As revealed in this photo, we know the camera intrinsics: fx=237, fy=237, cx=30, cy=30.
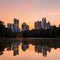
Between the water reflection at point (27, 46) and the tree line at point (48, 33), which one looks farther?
the tree line at point (48, 33)

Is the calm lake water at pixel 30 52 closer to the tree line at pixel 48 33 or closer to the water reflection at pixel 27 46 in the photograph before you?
the water reflection at pixel 27 46

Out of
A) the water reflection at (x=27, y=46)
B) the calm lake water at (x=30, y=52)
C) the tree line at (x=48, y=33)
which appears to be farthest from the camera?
the tree line at (x=48, y=33)

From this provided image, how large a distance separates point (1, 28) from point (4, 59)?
77940 millimetres

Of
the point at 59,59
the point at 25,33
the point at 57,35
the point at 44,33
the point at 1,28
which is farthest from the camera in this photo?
the point at 25,33

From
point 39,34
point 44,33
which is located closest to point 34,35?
point 39,34

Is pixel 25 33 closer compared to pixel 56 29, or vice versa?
pixel 56 29

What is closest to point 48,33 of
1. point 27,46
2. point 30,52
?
point 27,46

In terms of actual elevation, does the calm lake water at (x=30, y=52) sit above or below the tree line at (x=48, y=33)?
below

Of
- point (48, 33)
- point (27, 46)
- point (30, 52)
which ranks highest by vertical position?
point (48, 33)

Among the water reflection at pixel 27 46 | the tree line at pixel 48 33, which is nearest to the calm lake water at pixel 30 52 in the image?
the water reflection at pixel 27 46

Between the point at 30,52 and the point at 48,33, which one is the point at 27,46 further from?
the point at 48,33

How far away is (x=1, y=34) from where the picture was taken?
324 feet

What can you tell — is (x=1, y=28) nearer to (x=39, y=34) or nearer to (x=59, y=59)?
(x=39, y=34)

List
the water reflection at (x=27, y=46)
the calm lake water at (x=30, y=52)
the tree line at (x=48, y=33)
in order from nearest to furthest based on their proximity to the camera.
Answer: the calm lake water at (x=30, y=52)
the water reflection at (x=27, y=46)
the tree line at (x=48, y=33)
